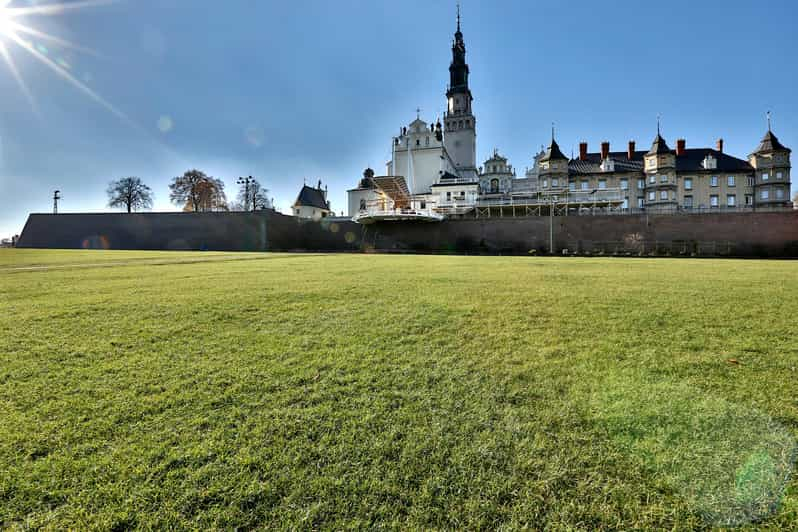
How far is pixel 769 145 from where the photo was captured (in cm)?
3981

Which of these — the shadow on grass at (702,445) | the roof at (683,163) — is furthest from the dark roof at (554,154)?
the shadow on grass at (702,445)

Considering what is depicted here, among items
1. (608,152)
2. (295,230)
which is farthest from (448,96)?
(295,230)

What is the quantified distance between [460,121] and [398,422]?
61780 mm

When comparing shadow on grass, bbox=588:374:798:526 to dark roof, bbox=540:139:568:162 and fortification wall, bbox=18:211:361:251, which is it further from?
dark roof, bbox=540:139:568:162

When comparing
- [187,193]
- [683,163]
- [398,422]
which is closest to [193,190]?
[187,193]

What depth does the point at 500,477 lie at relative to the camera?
1760mm

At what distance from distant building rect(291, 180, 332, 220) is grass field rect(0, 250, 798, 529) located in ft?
142

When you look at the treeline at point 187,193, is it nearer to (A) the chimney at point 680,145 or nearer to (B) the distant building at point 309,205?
(B) the distant building at point 309,205

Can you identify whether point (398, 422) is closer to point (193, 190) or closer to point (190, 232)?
point (190, 232)

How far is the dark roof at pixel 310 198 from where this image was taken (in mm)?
47219

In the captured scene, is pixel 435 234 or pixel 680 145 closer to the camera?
pixel 435 234

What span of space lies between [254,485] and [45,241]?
2112 inches

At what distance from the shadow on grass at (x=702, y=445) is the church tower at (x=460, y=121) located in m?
56.4

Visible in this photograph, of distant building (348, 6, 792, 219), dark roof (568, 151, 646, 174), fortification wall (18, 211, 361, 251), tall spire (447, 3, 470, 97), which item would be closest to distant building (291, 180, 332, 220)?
distant building (348, 6, 792, 219)
